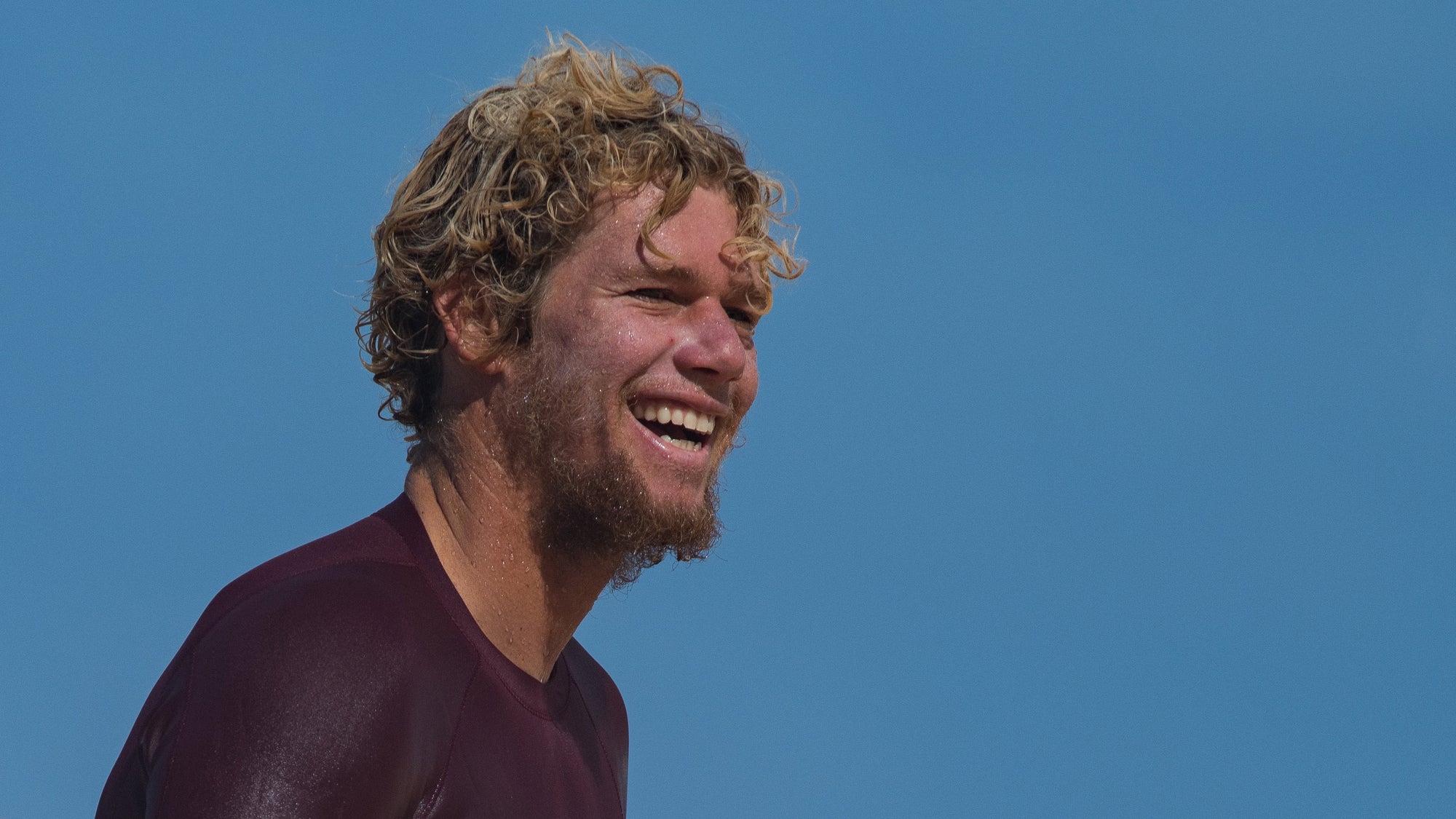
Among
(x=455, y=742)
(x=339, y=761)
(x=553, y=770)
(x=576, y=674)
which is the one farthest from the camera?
(x=576, y=674)

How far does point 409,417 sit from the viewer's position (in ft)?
15.6

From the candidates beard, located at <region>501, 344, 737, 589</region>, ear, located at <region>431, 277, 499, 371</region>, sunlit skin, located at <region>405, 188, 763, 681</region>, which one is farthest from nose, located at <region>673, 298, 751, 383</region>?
ear, located at <region>431, 277, 499, 371</region>

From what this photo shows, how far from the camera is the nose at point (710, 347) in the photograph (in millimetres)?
4352

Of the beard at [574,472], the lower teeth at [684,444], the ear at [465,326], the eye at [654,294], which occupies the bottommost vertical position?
the beard at [574,472]

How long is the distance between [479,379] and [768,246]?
0.97 metres

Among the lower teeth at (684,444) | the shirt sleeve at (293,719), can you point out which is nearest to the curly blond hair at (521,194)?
the lower teeth at (684,444)

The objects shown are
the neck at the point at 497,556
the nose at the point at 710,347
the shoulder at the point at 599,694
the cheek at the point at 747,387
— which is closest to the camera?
the neck at the point at 497,556

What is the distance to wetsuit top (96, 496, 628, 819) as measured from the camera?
133 inches

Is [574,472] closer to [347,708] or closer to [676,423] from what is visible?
[676,423]

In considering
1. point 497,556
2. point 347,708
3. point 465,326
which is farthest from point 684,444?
point 347,708

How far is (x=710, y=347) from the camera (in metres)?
4.38

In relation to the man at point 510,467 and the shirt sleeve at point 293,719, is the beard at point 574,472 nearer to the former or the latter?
the man at point 510,467

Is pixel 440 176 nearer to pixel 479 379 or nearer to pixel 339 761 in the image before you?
pixel 479 379

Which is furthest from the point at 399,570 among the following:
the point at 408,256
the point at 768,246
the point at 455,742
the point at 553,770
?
the point at 768,246
